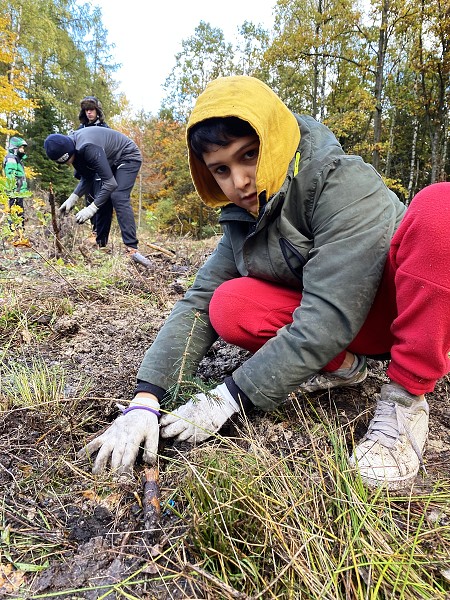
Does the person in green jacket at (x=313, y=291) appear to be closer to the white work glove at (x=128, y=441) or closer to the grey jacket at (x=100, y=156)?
the white work glove at (x=128, y=441)

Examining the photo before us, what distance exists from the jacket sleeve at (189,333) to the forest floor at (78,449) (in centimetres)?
24

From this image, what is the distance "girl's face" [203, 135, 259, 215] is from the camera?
50.3 inches

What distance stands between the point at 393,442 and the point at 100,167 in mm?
4141

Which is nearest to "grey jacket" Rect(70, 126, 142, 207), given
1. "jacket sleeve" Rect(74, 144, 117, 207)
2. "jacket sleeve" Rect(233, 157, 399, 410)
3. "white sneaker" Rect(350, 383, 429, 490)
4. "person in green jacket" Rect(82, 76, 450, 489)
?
"jacket sleeve" Rect(74, 144, 117, 207)

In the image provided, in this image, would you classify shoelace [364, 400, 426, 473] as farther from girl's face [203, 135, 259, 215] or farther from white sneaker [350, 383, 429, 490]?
girl's face [203, 135, 259, 215]

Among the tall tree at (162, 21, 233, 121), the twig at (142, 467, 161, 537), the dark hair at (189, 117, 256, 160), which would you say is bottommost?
the twig at (142, 467, 161, 537)

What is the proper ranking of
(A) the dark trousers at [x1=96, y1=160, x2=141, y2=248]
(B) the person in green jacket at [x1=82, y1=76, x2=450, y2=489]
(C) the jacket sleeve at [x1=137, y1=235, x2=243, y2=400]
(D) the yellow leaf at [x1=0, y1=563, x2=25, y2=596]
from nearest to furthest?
(D) the yellow leaf at [x1=0, y1=563, x2=25, y2=596]
(B) the person in green jacket at [x1=82, y1=76, x2=450, y2=489]
(C) the jacket sleeve at [x1=137, y1=235, x2=243, y2=400]
(A) the dark trousers at [x1=96, y1=160, x2=141, y2=248]

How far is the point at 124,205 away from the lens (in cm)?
463

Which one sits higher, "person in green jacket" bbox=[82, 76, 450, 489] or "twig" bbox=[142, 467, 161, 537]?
"person in green jacket" bbox=[82, 76, 450, 489]

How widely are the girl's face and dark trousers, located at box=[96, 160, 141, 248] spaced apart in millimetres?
3338

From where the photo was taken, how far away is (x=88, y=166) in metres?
4.39

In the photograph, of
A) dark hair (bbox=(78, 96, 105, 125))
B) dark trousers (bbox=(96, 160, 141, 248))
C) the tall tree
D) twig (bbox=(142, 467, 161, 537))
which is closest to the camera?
twig (bbox=(142, 467, 161, 537))

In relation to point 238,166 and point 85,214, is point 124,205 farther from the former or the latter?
point 238,166

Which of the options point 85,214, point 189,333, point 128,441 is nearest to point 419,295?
point 189,333
